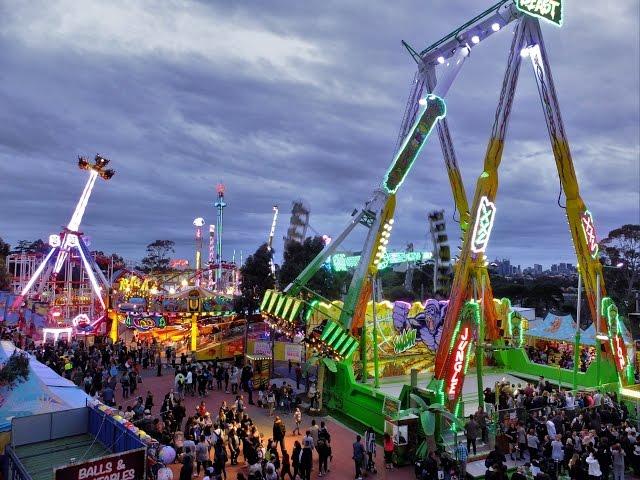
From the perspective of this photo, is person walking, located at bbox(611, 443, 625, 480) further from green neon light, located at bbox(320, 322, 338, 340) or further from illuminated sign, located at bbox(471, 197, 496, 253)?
green neon light, located at bbox(320, 322, 338, 340)

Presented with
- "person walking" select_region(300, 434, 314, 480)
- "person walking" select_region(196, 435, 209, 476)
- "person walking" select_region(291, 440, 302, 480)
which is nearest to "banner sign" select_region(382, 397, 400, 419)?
"person walking" select_region(300, 434, 314, 480)

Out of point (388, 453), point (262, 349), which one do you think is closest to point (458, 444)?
point (388, 453)

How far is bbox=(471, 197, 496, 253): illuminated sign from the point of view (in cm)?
1801

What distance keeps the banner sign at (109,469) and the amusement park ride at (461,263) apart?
9.35 m

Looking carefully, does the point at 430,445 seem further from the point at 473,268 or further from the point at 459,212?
the point at 459,212

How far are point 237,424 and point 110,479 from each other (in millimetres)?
7192

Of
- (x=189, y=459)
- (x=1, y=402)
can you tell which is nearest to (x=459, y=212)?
(x=189, y=459)

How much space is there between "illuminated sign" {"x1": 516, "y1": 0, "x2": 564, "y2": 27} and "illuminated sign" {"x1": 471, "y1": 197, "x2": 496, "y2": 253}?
23.4 feet

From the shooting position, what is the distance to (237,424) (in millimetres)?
15164

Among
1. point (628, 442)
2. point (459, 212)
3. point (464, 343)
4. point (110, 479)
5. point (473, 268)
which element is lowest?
point (628, 442)

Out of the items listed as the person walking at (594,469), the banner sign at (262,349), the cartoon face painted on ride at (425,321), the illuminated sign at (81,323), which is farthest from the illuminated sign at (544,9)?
the illuminated sign at (81,323)

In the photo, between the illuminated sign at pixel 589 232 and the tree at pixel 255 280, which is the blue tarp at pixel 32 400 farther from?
the tree at pixel 255 280

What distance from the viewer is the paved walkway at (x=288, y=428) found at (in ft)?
45.9

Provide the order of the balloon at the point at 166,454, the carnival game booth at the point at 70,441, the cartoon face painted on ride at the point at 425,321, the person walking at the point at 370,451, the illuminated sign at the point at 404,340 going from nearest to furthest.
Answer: the carnival game booth at the point at 70,441, the balloon at the point at 166,454, the person walking at the point at 370,451, the cartoon face painted on ride at the point at 425,321, the illuminated sign at the point at 404,340
